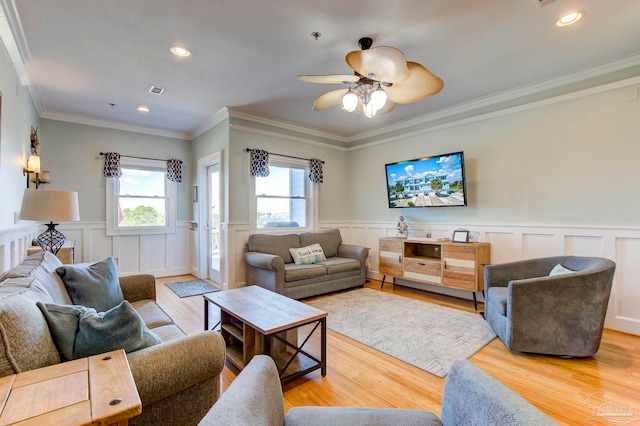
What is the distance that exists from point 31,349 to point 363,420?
121cm

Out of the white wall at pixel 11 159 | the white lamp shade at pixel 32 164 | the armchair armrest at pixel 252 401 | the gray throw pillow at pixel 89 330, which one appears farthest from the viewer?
the white lamp shade at pixel 32 164

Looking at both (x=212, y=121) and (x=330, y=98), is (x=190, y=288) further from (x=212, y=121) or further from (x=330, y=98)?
(x=330, y=98)

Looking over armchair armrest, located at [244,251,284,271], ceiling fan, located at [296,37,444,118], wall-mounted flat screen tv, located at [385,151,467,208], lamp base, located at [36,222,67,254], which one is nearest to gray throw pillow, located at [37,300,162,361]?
ceiling fan, located at [296,37,444,118]

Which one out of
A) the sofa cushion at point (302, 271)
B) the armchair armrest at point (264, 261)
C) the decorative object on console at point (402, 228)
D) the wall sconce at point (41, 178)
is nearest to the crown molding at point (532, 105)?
the decorative object on console at point (402, 228)

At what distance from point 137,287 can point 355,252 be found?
3.11 meters

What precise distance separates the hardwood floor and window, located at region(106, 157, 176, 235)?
387 cm

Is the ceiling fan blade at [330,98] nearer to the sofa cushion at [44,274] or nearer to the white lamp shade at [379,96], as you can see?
the white lamp shade at [379,96]

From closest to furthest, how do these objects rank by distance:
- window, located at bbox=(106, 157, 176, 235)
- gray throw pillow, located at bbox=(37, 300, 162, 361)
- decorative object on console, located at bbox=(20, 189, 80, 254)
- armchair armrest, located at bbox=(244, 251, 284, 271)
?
gray throw pillow, located at bbox=(37, 300, 162, 361) < decorative object on console, located at bbox=(20, 189, 80, 254) < armchair armrest, located at bbox=(244, 251, 284, 271) < window, located at bbox=(106, 157, 176, 235)

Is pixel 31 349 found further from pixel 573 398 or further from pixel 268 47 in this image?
pixel 573 398

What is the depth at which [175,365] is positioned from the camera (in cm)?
127

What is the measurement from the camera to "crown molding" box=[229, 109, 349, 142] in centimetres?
441

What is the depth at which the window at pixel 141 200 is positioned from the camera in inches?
196

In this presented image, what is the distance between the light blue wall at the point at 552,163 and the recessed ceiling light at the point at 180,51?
11.2ft

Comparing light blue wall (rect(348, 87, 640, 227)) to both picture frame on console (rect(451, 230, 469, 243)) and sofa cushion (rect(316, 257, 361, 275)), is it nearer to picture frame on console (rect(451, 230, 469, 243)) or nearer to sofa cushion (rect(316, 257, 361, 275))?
picture frame on console (rect(451, 230, 469, 243))
